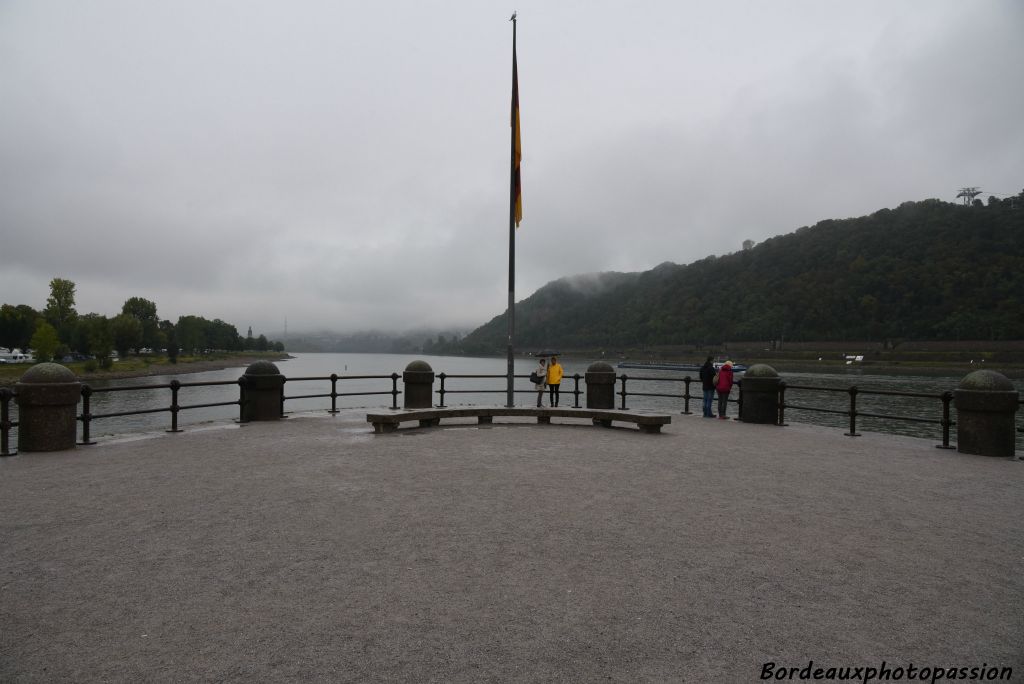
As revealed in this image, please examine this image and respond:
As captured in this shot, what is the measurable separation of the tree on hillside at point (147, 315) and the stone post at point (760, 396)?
131719mm

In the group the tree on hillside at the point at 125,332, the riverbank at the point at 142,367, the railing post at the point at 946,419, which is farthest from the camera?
the tree on hillside at the point at 125,332

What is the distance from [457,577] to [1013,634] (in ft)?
10.8

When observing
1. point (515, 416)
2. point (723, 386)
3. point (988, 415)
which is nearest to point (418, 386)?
point (515, 416)

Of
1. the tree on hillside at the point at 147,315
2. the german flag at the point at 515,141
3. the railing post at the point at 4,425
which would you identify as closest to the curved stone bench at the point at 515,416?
the german flag at the point at 515,141

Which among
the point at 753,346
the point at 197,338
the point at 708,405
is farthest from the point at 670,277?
the point at 708,405

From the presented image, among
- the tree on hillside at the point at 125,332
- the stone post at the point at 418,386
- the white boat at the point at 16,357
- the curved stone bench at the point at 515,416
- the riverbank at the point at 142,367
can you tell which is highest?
the tree on hillside at the point at 125,332

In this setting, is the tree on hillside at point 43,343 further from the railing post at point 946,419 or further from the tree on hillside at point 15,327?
the railing post at point 946,419

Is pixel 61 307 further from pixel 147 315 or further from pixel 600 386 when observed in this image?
pixel 600 386

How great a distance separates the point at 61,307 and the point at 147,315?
23.5 m

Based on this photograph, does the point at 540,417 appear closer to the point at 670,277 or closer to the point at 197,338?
the point at 197,338

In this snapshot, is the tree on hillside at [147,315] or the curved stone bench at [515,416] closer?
the curved stone bench at [515,416]

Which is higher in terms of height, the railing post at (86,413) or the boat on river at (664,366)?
the railing post at (86,413)

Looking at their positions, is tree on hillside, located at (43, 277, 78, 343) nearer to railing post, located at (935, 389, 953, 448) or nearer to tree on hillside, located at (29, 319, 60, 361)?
tree on hillside, located at (29, 319, 60, 361)

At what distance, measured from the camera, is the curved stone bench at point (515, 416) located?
10.9m
